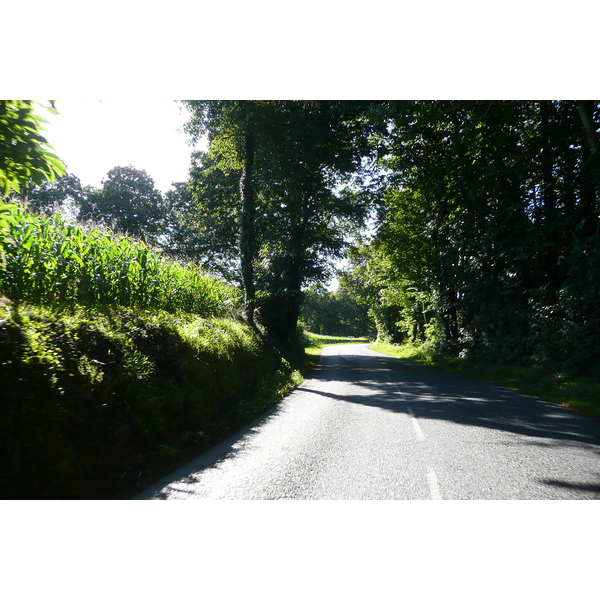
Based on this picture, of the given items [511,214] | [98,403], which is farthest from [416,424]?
[511,214]

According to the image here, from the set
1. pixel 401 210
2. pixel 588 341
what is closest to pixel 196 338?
pixel 588 341

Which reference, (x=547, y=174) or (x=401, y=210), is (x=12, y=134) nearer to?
(x=547, y=174)

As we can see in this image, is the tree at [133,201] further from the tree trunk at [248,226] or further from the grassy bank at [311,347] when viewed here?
the grassy bank at [311,347]

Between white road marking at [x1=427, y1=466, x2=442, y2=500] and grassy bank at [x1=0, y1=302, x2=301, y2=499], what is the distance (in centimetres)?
293

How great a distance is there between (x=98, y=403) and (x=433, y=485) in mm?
3784

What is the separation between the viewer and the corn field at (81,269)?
4.98m

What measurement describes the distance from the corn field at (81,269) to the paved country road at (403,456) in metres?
3.54

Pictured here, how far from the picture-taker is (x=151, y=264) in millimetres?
7902

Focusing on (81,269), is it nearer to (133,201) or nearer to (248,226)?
(248,226)

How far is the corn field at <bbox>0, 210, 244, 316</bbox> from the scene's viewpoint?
4.98 meters

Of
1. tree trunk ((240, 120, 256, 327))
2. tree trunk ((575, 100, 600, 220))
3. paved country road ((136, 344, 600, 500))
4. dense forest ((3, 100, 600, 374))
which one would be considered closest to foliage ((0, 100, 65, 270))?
dense forest ((3, 100, 600, 374))

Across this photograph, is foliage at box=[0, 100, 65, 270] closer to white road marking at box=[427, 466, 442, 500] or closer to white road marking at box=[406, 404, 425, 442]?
white road marking at box=[427, 466, 442, 500]

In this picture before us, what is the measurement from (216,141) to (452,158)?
9774mm

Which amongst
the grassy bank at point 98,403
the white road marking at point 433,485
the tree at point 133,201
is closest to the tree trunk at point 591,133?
the white road marking at point 433,485
